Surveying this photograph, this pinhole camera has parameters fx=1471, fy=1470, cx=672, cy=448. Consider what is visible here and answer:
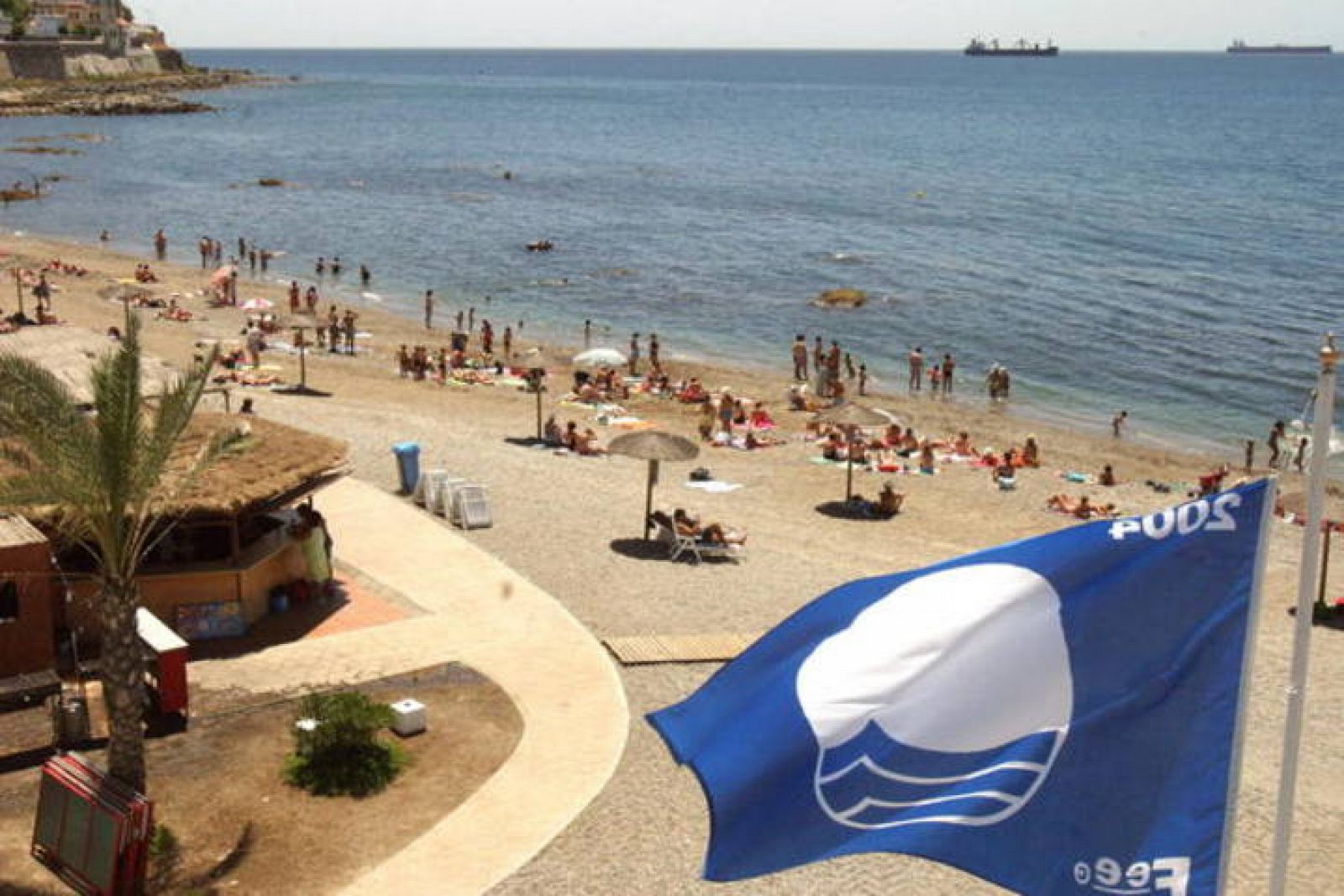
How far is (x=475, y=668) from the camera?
16.2m

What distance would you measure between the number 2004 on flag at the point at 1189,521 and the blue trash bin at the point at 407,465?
703 inches

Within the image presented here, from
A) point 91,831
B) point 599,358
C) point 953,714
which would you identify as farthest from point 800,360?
point 953,714

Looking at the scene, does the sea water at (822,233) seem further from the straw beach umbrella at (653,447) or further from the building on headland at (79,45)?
the building on headland at (79,45)

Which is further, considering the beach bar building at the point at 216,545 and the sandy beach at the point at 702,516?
the beach bar building at the point at 216,545

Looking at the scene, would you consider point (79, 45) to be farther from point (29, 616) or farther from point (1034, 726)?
point (1034, 726)

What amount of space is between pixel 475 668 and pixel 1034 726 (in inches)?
419

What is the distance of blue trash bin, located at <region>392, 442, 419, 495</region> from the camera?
23203 millimetres

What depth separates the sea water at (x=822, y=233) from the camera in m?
44.4

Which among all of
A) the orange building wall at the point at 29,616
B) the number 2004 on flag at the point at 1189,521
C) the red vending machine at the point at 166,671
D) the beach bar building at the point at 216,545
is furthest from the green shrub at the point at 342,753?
the number 2004 on flag at the point at 1189,521

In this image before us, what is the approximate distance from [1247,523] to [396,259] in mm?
55401

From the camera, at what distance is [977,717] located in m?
6.32

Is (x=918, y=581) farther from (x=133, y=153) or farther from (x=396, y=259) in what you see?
(x=133, y=153)

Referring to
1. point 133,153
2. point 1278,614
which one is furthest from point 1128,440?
point 133,153

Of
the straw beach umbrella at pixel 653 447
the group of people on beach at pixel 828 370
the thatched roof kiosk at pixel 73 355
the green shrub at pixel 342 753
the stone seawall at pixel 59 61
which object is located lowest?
the group of people on beach at pixel 828 370
